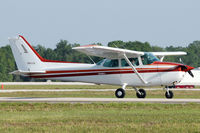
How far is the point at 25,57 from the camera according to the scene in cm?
3092

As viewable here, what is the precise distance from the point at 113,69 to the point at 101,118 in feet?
41.6

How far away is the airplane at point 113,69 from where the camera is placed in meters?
28.1

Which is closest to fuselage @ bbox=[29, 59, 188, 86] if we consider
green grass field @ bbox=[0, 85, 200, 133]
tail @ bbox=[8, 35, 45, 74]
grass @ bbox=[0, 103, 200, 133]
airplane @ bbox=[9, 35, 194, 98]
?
airplane @ bbox=[9, 35, 194, 98]

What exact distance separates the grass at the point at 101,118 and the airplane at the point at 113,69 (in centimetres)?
631

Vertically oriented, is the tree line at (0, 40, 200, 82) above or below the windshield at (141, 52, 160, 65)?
above

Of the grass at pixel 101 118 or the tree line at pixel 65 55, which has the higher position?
the tree line at pixel 65 55

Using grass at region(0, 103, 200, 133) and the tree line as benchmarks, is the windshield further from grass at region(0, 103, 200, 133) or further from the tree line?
the tree line

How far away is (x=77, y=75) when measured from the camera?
3031cm

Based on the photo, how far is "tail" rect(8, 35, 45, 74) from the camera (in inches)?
1203

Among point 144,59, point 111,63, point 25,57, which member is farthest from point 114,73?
point 25,57

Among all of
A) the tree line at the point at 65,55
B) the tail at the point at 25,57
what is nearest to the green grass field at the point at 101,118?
the tail at the point at 25,57

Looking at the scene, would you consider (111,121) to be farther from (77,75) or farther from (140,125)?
(77,75)

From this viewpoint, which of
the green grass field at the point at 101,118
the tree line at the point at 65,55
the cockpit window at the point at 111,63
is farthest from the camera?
the tree line at the point at 65,55

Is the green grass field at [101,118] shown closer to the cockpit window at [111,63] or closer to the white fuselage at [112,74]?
the white fuselage at [112,74]
